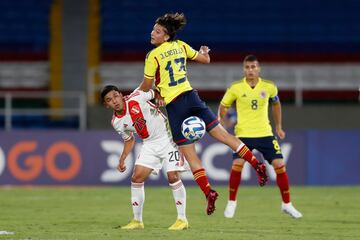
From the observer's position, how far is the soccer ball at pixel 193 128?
33.4 ft

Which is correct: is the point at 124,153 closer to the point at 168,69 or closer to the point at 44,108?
the point at 168,69

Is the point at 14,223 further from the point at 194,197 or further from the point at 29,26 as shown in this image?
the point at 29,26

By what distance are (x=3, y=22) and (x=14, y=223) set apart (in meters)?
14.8

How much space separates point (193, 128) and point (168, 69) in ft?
2.28

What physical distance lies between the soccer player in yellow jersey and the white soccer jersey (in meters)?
0.24

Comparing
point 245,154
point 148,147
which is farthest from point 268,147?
point 148,147

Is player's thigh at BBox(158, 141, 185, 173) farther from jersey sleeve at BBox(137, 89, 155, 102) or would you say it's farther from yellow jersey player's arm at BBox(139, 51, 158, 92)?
yellow jersey player's arm at BBox(139, 51, 158, 92)

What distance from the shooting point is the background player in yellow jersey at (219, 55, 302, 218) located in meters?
12.9

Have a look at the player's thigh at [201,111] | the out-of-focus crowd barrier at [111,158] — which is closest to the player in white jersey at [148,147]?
the player's thigh at [201,111]

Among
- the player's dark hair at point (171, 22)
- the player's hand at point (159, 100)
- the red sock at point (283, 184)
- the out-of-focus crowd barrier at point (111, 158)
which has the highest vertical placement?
the player's dark hair at point (171, 22)

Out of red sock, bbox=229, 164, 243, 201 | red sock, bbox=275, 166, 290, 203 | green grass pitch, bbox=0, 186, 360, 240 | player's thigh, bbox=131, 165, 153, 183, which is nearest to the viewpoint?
green grass pitch, bbox=0, 186, 360, 240

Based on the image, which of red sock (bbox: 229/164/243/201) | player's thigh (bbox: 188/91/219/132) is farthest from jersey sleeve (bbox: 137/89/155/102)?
red sock (bbox: 229/164/243/201)

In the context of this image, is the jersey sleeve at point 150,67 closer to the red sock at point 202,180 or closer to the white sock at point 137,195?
the red sock at point 202,180

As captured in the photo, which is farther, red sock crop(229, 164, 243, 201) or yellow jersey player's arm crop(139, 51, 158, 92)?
red sock crop(229, 164, 243, 201)
